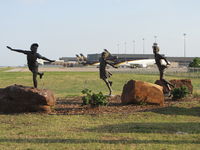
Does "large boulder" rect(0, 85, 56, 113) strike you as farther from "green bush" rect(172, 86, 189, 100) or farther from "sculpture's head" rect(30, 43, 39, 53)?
A: "green bush" rect(172, 86, 189, 100)

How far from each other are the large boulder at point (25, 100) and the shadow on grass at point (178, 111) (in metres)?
4.23

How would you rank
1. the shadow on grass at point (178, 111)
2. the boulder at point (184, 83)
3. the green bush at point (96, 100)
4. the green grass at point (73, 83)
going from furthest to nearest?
1. the green grass at point (73, 83)
2. the boulder at point (184, 83)
3. the green bush at point (96, 100)
4. the shadow on grass at point (178, 111)

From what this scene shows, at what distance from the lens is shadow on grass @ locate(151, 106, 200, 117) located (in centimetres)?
Answer: 1392

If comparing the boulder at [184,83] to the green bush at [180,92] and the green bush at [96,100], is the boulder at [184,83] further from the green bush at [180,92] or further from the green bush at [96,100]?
the green bush at [96,100]

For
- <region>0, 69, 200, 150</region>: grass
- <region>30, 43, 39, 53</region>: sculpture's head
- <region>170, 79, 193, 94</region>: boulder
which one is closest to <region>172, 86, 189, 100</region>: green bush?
<region>170, 79, 193, 94</region>: boulder

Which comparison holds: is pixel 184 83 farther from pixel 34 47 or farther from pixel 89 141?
pixel 89 141

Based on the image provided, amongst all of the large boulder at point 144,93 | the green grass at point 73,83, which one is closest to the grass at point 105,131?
the large boulder at point 144,93

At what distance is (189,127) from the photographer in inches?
Answer: 429

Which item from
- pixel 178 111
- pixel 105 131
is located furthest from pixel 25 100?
pixel 178 111

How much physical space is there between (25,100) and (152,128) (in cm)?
576

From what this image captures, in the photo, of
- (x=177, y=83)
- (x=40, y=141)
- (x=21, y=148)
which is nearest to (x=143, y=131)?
(x=40, y=141)

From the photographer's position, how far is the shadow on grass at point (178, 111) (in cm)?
1392

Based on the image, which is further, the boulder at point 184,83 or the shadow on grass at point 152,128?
the boulder at point 184,83

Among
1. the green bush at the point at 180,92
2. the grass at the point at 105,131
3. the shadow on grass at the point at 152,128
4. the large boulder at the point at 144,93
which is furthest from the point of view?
the green bush at the point at 180,92
